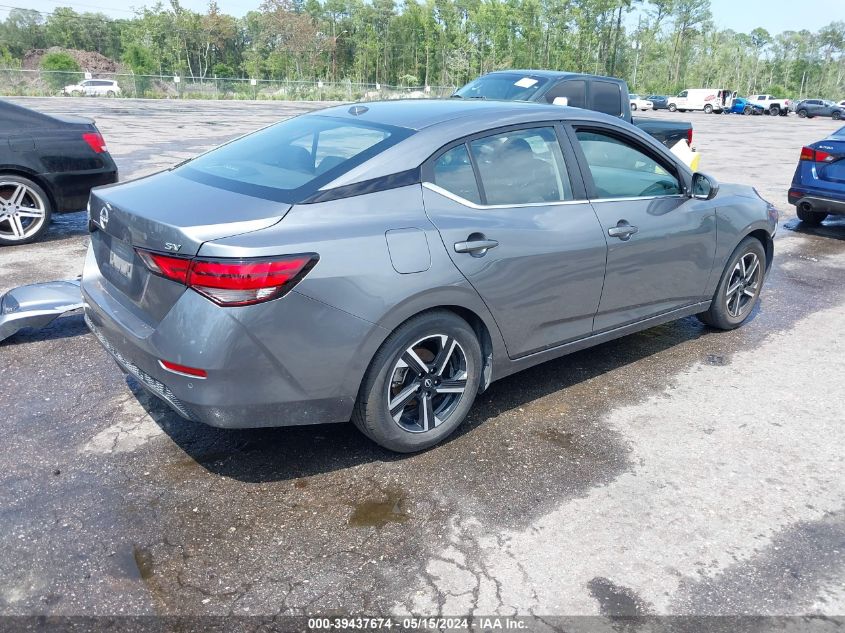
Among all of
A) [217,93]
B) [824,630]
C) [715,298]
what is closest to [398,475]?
[824,630]

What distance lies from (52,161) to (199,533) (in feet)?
18.1

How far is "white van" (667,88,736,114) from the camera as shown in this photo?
62.1m

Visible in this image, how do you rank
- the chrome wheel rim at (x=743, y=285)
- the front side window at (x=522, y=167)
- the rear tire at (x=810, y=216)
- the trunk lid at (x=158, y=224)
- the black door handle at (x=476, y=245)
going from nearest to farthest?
1. the trunk lid at (x=158, y=224)
2. the black door handle at (x=476, y=245)
3. the front side window at (x=522, y=167)
4. the chrome wheel rim at (x=743, y=285)
5. the rear tire at (x=810, y=216)

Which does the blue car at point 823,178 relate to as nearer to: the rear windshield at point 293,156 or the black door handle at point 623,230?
the black door handle at point 623,230

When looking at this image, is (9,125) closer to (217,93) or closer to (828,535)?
(828,535)

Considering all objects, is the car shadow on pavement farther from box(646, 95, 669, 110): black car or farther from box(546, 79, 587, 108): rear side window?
box(646, 95, 669, 110): black car

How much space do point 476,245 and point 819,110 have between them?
64.3 metres

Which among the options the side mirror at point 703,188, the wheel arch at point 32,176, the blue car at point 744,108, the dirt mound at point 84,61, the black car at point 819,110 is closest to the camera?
the side mirror at point 703,188

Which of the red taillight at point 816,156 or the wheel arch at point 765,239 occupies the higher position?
the red taillight at point 816,156

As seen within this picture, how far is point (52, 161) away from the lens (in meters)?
7.02

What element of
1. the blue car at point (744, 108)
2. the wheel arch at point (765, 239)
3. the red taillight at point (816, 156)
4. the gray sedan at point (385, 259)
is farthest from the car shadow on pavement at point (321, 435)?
the blue car at point (744, 108)

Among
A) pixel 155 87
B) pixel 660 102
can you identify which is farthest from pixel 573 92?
pixel 660 102

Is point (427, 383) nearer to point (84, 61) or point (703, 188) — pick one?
point (703, 188)

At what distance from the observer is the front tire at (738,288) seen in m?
5.14
